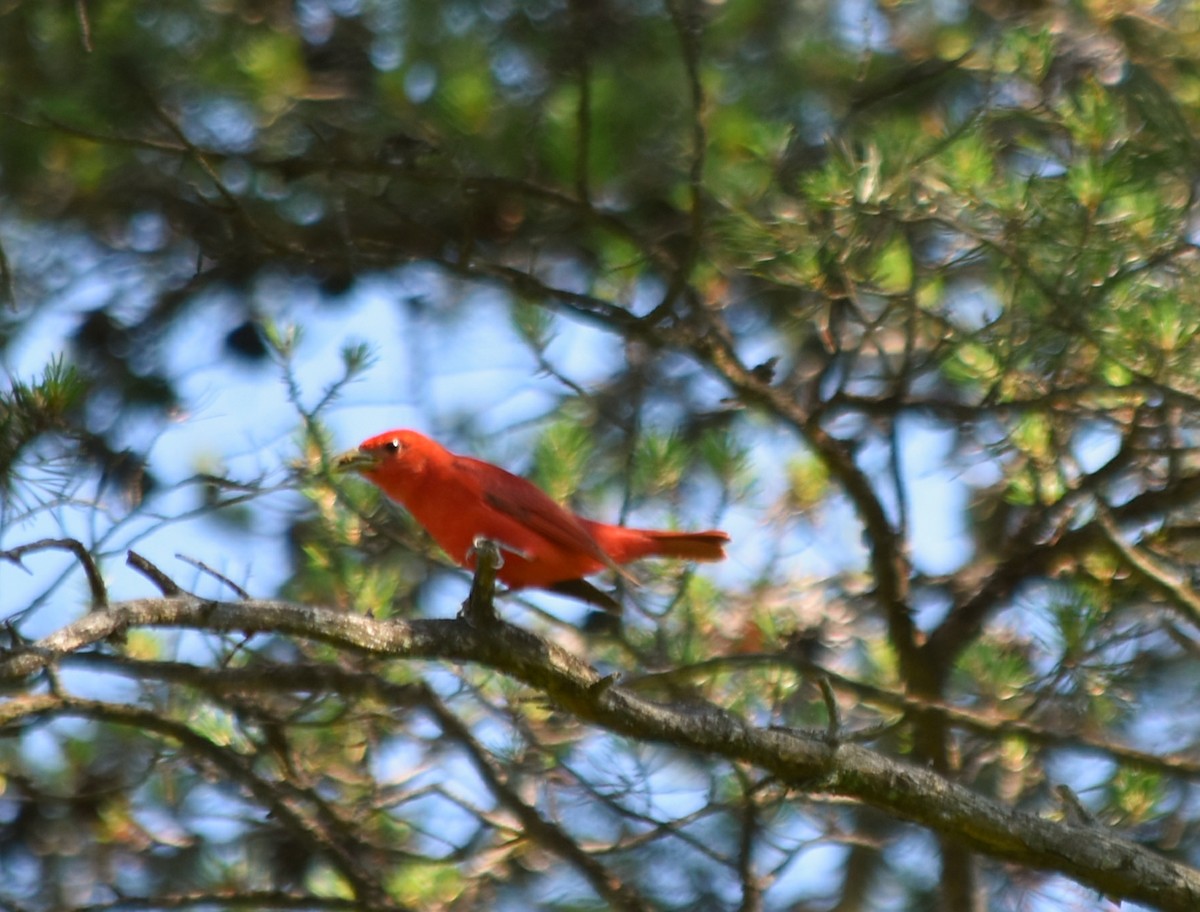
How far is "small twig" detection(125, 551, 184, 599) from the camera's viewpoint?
7.07ft

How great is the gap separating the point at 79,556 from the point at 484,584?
725mm

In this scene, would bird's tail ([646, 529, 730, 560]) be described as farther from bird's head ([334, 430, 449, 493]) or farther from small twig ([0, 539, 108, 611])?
small twig ([0, 539, 108, 611])

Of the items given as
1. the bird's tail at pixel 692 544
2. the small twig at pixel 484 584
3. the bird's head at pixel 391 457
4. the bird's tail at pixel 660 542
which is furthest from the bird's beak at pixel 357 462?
the small twig at pixel 484 584

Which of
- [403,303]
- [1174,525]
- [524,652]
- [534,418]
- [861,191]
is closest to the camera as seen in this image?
[524,652]

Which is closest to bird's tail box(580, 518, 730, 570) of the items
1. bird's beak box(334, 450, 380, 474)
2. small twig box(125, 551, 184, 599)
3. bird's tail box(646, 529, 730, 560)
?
bird's tail box(646, 529, 730, 560)

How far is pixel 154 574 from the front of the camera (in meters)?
2.17

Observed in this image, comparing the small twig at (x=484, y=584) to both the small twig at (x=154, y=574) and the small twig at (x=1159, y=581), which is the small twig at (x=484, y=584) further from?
the small twig at (x=1159, y=581)

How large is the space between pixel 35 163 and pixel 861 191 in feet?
7.88

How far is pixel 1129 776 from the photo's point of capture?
136 inches

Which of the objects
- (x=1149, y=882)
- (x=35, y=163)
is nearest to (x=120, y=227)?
(x=35, y=163)

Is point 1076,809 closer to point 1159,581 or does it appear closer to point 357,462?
point 1159,581

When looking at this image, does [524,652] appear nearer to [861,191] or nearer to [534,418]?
[861,191]

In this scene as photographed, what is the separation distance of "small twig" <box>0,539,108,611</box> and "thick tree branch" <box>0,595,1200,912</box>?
47 cm

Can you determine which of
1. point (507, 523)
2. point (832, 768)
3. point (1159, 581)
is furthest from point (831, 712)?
point (507, 523)
